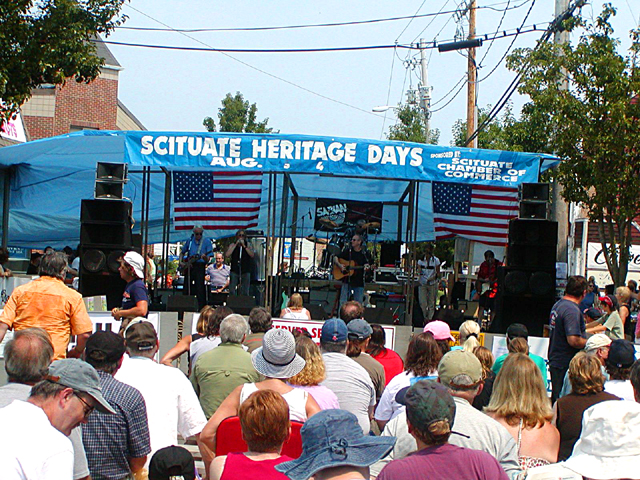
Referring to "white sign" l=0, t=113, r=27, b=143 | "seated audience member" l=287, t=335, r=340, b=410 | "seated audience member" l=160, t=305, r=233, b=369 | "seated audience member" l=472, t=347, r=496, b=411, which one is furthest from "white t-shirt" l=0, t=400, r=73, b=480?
"white sign" l=0, t=113, r=27, b=143

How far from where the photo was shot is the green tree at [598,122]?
14070mm

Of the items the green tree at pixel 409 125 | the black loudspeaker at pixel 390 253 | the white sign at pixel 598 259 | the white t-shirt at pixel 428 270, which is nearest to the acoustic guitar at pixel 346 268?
the black loudspeaker at pixel 390 253

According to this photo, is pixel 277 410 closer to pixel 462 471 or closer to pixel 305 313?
pixel 462 471

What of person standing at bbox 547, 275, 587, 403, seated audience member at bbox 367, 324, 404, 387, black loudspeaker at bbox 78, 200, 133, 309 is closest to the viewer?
seated audience member at bbox 367, 324, 404, 387

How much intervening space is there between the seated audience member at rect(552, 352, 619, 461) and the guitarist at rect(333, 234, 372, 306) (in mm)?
9920

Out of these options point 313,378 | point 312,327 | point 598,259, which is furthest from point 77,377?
point 598,259

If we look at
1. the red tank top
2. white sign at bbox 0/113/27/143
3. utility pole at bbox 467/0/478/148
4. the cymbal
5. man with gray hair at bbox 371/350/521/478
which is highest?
utility pole at bbox 467/0/478/148

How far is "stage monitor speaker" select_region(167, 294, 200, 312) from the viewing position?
13.7m

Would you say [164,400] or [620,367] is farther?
[620,367]

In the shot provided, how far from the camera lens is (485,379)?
5.75 m

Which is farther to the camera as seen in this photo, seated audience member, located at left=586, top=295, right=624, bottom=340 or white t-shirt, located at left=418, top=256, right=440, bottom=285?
white t-shirt, located at left=418, top=256, right=440, bottom=285

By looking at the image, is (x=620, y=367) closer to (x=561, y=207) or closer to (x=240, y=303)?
(x=240, y=303)

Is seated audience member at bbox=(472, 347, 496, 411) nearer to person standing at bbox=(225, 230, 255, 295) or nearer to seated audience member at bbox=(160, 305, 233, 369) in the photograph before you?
seated audience member at bbox=(160, 305, 233, 369)

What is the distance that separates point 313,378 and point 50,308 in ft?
9.35
